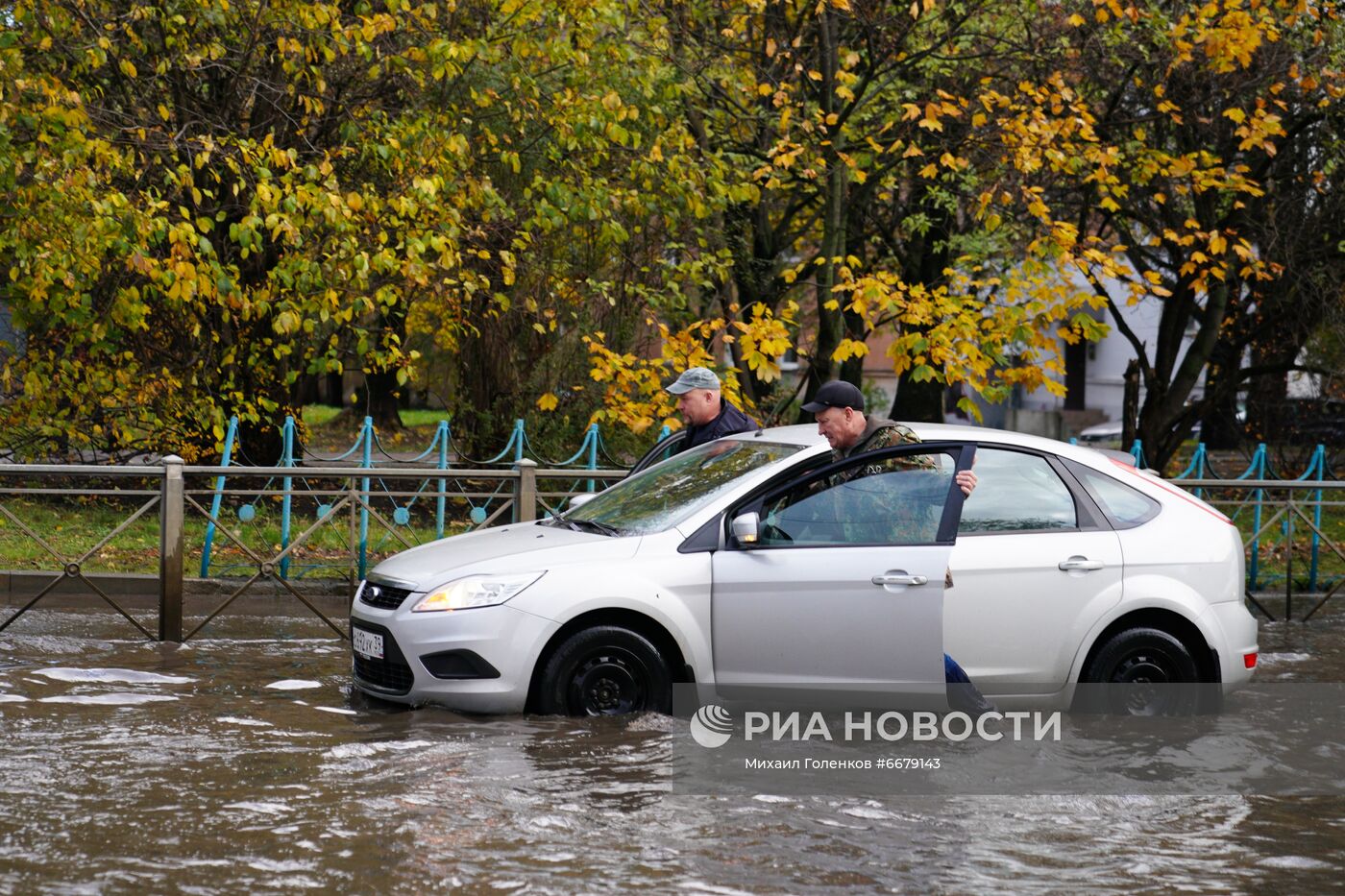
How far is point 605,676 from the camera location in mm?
7270

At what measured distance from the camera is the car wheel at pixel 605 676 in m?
7.20

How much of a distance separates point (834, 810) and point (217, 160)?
1056 centimetres

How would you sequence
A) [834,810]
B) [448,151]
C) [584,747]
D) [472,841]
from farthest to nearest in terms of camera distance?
[448,151]
[584,747]
[834,810]
[472,841]

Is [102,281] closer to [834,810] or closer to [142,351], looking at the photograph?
[142,351]

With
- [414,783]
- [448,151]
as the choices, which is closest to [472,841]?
[414,783]

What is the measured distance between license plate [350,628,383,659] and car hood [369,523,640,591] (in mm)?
270

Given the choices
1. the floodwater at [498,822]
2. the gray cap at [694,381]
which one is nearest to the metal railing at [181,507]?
the gray cap at [694,381]

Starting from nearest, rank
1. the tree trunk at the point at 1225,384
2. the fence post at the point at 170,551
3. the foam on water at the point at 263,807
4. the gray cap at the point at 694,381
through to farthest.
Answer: the foam on water at the point at 263,807, the gray cap at the point at 694,381, the fence post at the point at 170,551, the tree trunk at the point at 1225,384

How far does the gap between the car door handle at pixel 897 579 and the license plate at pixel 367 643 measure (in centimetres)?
234

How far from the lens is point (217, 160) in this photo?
14.5m

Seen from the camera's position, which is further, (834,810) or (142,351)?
(142,351)

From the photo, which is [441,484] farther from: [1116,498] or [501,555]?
[1116,498]

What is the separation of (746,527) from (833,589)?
0.51 m

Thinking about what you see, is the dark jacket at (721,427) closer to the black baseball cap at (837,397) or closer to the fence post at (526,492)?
the black baseball cap at (837,397)
